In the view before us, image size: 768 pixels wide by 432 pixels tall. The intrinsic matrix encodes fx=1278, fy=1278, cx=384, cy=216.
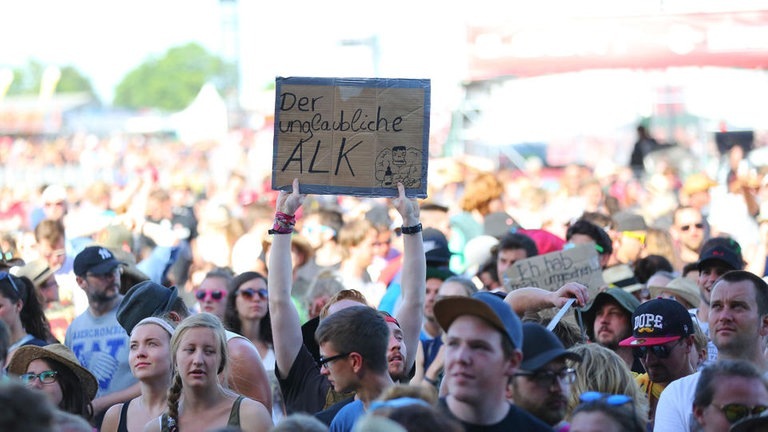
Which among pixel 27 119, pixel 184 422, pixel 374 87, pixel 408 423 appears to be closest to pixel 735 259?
pixel 374 87

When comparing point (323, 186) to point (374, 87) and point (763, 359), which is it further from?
point (763, 359)

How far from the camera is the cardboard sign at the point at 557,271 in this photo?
7.61 meters

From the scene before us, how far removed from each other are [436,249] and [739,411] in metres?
4.61

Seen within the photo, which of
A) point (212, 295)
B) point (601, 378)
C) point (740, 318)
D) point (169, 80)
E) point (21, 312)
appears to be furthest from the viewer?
point (169, 80)

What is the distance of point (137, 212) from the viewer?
14.2 meters

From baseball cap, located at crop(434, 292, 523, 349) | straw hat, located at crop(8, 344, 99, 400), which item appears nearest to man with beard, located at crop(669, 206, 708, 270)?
straw hat, located at crop(8, 344, 99, 400)

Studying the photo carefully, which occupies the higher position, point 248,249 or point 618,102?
point 618,102

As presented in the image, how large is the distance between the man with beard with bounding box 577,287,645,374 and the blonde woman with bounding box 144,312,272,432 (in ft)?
7.15

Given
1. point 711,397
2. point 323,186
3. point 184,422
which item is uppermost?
point 323,186

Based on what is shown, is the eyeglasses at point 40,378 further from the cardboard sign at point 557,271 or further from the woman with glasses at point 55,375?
the cardboard sign at point 557,271

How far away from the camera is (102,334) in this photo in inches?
315

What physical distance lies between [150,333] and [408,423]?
2.71 m

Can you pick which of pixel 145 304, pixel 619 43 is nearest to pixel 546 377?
pixel 145 304

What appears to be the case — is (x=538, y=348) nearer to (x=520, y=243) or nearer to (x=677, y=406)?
(x=677, y=406)
